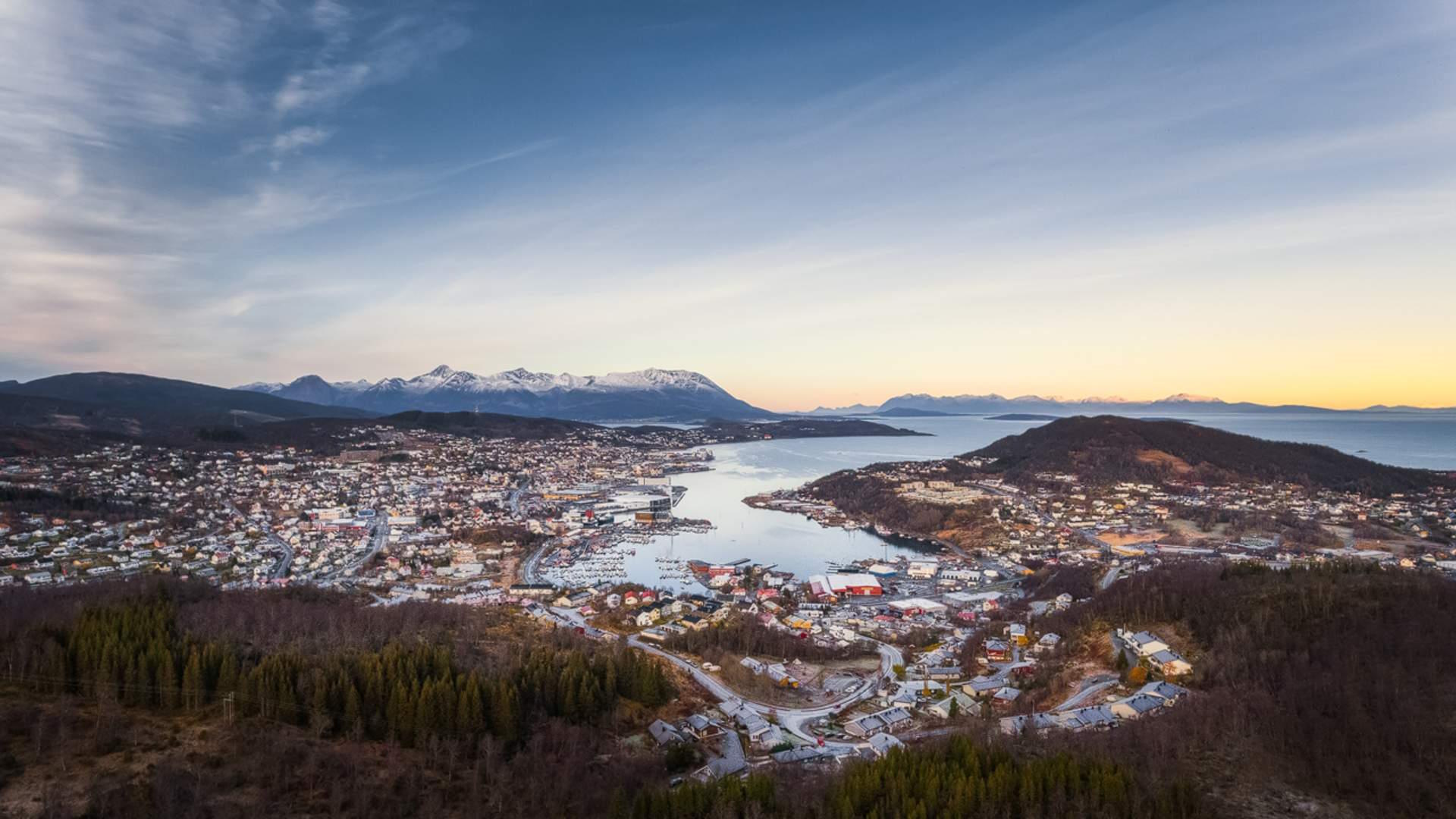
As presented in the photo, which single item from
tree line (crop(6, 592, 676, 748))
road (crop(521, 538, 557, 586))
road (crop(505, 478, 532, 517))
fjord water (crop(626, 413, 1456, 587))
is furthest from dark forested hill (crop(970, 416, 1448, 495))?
tree line (crop(6, 592, 676, 748))

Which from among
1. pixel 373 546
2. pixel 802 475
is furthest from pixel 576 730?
pixel 802 475

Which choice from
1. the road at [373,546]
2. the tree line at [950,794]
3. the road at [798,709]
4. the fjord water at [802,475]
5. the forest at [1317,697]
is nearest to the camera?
the tree line at [950,794]

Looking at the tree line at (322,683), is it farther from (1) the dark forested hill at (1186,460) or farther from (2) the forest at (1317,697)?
(1) the dark forested hill at (1186,460)

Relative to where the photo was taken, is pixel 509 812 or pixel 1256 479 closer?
pixel 509 812

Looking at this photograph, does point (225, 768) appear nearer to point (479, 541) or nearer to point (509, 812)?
point (509, 812)

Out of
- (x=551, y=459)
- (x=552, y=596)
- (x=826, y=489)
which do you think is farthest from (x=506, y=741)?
(x=551, y=459)

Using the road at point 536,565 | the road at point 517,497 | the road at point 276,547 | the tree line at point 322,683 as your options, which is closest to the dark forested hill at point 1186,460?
the road at point 536,565
